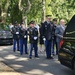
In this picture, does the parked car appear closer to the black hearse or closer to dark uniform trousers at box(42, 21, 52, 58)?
dark uniform trousers at box(42, 21, 52, 58)

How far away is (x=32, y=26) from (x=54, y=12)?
3730cm

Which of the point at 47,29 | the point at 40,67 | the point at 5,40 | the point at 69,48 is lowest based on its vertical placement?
the point at 40,67

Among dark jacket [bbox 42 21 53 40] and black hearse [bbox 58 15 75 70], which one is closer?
black hearse [bbox 58 15 75 70]

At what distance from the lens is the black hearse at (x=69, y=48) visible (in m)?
8.96

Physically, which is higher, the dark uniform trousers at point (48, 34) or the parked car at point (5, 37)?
the dark uniform trousers at point (48, 34)

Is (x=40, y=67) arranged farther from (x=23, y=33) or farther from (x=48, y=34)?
(x=23, y=33)

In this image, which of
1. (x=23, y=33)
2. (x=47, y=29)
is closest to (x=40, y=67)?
(x=47, y=29)

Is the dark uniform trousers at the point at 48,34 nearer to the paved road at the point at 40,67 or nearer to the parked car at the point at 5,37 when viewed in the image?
the paved road at the point at 40,67

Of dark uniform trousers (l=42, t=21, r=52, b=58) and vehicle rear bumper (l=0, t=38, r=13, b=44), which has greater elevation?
dark uniform trousers (l=42, t=21, r=52, b=58)

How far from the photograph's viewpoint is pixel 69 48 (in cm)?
909

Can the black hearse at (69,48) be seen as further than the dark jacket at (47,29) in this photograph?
No

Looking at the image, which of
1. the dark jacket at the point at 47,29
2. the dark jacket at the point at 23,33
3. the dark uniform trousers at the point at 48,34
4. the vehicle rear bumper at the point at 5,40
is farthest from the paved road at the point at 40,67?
the vehicle rear bumper at the point at 5,40

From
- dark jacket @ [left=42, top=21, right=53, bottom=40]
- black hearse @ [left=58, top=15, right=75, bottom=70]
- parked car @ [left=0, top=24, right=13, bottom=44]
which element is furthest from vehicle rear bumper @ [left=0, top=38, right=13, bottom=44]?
black hearse @ [left=58, top=15, right=75, bottom=70]

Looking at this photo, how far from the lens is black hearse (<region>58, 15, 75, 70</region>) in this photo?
8.96 m
